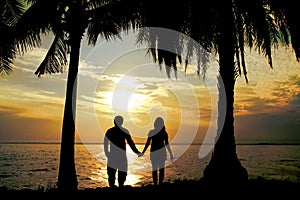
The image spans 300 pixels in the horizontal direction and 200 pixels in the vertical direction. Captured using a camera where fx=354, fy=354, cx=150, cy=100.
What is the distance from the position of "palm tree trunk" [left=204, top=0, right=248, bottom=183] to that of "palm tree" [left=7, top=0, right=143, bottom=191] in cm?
287

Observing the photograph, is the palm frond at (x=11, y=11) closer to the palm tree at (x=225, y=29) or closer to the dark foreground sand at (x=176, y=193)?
the palm tree at (x=225, y=29)

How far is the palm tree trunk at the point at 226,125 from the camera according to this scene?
1021 centimetres

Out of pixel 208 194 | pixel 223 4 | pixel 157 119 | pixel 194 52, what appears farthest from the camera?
pixel 194 52

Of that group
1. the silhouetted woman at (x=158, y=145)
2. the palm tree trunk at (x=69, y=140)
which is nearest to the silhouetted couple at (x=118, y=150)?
the silhouetted woman at (x=158, y=145)

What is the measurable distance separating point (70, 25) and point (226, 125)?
576 cm

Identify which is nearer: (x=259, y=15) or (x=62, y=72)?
(x=259, y=15)

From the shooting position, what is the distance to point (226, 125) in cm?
1040

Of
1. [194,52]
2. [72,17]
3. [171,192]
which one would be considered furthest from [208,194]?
[72,17]

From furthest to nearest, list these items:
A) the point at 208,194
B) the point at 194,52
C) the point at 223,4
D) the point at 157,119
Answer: the point at 194,52, the point at 223,4, the point at 157,119, the point at 208,194

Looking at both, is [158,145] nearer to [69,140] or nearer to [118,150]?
[118,150]

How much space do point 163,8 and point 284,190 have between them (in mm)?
5787

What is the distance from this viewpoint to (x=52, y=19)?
11195mm

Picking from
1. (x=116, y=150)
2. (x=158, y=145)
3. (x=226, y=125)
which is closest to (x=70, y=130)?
(x=116, y=150)

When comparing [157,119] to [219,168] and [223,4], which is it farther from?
[223,4]
